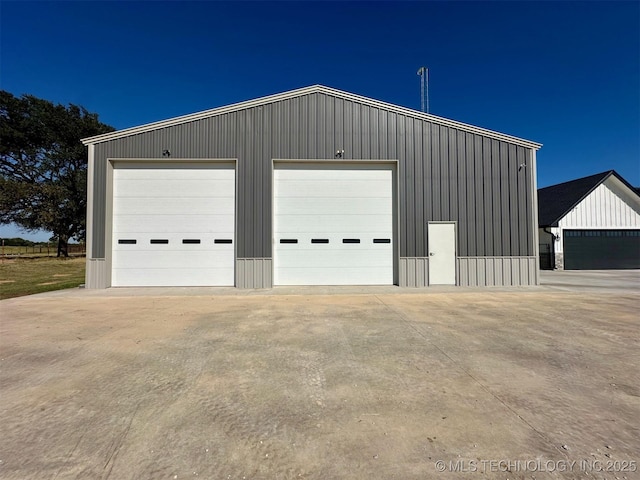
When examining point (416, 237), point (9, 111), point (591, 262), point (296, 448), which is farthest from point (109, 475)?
point (9, 111)

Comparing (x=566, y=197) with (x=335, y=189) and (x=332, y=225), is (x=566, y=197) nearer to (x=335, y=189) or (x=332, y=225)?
(x=335, y=189)

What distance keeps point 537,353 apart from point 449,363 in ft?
4.78

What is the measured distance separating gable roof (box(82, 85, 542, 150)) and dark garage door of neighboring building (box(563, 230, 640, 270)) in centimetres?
1037

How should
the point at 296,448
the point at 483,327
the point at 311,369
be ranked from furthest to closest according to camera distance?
the point at 483,327 < the point at 311,369 < the point at 296,448

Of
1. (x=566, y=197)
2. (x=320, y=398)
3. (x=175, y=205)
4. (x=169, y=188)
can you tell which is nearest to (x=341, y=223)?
(x=175, y=205)

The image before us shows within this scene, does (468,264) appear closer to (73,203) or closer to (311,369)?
(311,369)

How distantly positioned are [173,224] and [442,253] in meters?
9.73

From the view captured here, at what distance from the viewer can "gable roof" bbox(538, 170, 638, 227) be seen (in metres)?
17.9

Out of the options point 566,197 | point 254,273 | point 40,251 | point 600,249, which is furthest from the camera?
point 40,251

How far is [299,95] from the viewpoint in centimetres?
1089

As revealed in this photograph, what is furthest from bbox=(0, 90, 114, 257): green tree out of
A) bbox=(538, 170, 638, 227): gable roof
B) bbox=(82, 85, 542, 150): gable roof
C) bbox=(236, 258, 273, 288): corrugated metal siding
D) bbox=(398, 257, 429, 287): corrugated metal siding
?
bbox=(538, 170, 638, 227): gable roof

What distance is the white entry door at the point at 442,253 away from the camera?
1091 cm

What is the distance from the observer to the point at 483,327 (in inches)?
224

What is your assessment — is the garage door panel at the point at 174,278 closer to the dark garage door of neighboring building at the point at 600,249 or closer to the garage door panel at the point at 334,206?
the garage door panel at the point at 334,206
